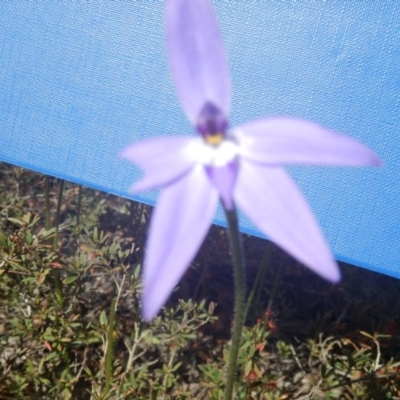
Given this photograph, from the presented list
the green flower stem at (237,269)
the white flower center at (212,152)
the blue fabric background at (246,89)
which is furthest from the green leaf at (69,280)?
the white flower center at (212,152)

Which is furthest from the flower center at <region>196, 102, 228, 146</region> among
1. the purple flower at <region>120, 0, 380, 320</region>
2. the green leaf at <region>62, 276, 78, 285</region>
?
the green leaf at <region>62, 276, 78, 285</region>

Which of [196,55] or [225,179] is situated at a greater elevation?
[196,55]

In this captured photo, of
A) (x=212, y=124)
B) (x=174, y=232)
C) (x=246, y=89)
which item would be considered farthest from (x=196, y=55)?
(x=246, y=89)

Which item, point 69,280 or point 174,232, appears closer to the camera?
point 174,232

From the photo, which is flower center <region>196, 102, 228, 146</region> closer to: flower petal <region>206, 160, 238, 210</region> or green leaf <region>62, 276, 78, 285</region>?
flower petal <region>206, 160, 238, 210</region>

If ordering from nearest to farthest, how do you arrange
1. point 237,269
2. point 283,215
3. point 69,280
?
point 283,215 → point 237,269 → point 69,280

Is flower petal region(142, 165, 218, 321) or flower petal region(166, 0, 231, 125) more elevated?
flower petal region(166, 0, 231, 125)

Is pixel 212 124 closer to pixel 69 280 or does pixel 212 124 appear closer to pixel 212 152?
pixel 212 152
